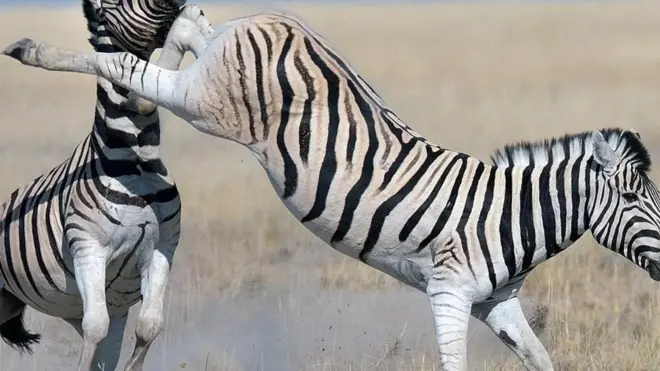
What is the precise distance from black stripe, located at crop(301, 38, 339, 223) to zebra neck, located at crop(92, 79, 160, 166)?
1.03 m

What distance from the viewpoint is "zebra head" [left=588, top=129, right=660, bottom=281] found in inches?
231

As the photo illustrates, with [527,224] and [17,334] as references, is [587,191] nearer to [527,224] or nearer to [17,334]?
[527,224]

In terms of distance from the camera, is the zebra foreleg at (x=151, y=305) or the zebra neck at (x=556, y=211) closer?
the zebra neck at (x=556, y=211)

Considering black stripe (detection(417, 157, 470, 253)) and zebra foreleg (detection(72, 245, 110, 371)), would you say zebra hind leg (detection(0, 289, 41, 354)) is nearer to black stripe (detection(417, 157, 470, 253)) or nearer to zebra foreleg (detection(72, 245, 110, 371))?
zebra foreleg (detection(72, 245, 110, 371))

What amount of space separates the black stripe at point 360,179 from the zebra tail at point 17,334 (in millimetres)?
2891

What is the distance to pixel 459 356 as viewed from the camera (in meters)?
5.87

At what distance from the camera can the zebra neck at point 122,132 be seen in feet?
21.1

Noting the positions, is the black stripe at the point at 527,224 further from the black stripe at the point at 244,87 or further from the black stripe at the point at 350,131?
the black stripe at the point at 244,87

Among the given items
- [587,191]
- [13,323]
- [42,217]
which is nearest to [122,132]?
[42,217]

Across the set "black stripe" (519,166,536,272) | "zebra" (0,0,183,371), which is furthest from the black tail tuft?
"black stripe" (519,166,536,272)

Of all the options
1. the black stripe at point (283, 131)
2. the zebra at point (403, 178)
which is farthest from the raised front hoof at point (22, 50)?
the black stripe at point (283, 131)

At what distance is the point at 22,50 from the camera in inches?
251

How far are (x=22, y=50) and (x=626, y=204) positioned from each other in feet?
11.4

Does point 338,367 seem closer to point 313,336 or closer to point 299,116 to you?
point 313,336
